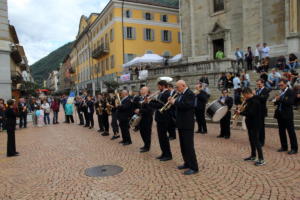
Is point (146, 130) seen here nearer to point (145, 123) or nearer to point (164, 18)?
point (145, 123)

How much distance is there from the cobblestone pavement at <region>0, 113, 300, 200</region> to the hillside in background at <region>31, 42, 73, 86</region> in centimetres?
16834

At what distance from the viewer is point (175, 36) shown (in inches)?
1593

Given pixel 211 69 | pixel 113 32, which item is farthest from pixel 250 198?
pixel 113 32

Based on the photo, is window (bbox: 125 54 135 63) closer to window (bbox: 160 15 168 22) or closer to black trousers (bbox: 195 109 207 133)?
window (bbox: 160 15 168 22)

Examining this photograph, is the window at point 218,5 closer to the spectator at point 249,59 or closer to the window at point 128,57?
the spectator at point 249,59

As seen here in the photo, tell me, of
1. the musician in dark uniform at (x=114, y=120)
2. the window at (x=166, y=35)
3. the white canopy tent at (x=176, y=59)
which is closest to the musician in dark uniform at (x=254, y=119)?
the musician in dark uniform at (x=114, y=120)

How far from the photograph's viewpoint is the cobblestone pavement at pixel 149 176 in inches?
172

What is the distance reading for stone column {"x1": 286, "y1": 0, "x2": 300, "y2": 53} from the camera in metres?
18.0

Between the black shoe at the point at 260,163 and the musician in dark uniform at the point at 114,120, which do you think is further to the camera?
the musician in dark uniform at the point at 114,120

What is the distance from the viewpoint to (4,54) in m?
15.9

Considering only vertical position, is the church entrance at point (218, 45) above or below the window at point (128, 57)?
below

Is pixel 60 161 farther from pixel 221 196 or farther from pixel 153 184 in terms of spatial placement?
pixel 221 196

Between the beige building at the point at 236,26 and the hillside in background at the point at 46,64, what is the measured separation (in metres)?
151

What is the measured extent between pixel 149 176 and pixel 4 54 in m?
14.8
